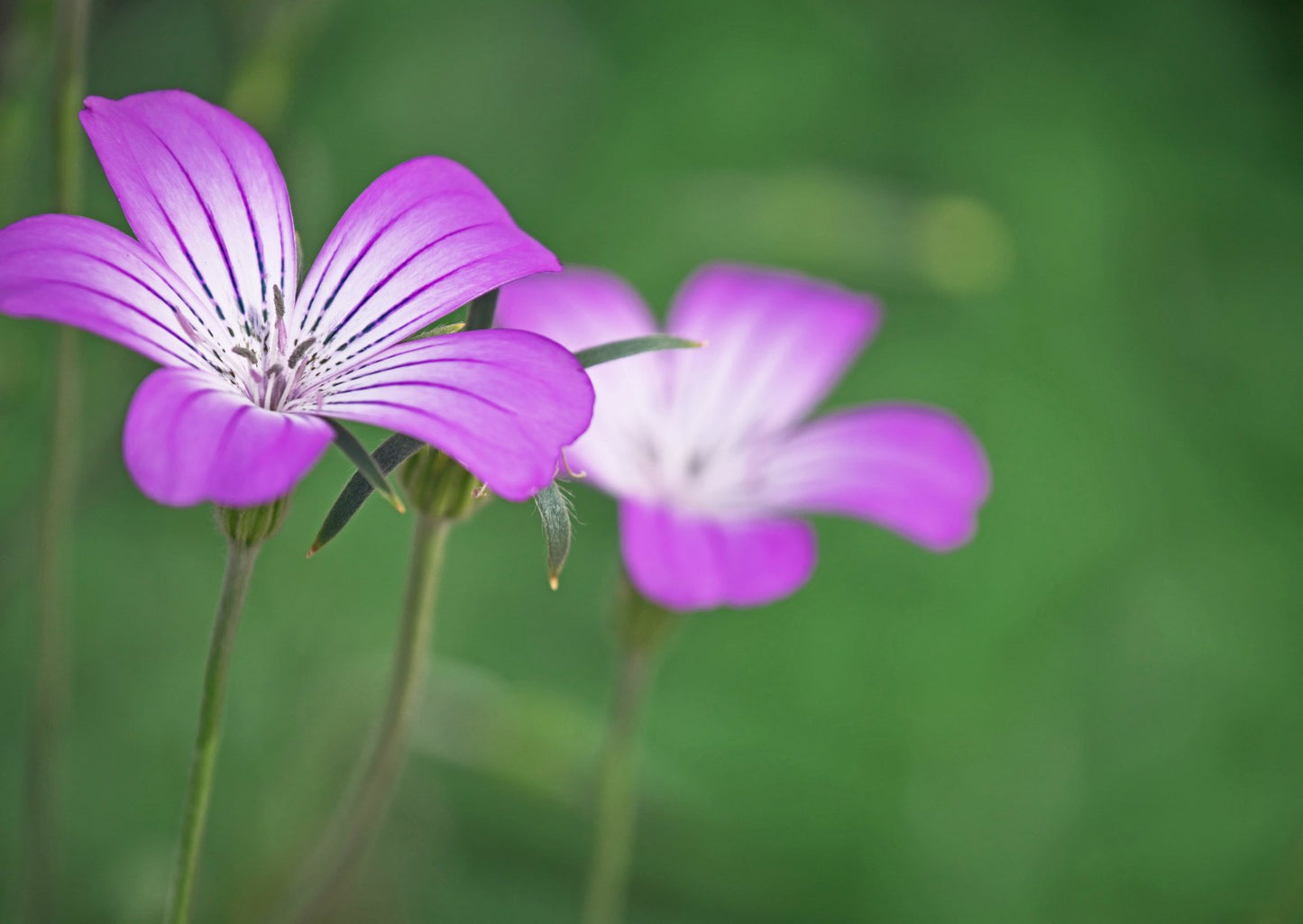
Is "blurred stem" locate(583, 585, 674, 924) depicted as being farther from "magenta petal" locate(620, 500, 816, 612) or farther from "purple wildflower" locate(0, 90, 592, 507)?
"purple wildflower" locate(0, 90, 592, 507)

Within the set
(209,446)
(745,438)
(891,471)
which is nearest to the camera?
(209,446)

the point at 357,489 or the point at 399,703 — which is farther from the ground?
the point at 357,489

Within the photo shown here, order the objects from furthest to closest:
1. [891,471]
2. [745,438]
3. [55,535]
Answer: [745,438]
[891,471]
[55,535]

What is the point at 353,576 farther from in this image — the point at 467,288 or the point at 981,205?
the point at 981,205

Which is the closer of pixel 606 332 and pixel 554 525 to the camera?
pixel 554 525

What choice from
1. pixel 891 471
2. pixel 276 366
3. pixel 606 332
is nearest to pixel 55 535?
pixel 276 366

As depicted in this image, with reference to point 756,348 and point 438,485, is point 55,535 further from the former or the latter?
point 756,348

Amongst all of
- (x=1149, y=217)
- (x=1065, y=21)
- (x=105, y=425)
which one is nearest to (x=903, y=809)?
(x=105, y=425)
